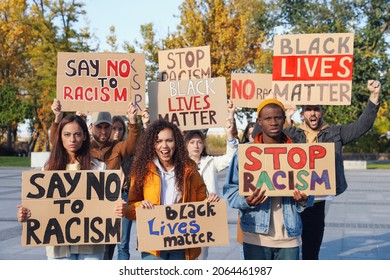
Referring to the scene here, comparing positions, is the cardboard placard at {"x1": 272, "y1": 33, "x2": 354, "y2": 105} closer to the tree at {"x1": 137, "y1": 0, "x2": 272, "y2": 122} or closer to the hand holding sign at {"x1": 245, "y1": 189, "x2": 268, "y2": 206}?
the hand holding sign at {"x1": 245, "y1": 189, "x2": 268, "y2": 206}

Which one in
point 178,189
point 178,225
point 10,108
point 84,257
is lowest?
point 84,257

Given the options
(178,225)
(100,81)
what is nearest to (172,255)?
(178,225)

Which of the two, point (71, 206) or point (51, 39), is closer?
point (71, 206)

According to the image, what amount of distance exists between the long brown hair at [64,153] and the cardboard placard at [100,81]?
6.66 feet

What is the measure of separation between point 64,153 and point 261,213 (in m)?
1.45

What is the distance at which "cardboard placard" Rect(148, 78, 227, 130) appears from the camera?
7.29m

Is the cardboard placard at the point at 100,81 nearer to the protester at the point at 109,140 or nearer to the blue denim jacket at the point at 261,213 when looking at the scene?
the protester at the point at 109,140

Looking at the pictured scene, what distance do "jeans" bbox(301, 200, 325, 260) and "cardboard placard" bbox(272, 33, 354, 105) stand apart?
110cm

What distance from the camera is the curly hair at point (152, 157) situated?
504 centimetres

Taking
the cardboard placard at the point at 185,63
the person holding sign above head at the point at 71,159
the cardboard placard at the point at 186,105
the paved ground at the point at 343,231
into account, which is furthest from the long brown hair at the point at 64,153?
the paved ground at the point at 343,231

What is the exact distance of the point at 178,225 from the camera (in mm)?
5086

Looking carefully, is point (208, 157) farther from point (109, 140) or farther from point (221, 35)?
point (221, 35)

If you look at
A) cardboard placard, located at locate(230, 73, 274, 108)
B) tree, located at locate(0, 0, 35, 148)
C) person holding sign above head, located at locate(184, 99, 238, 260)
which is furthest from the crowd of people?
tree, located at locate(0, 0, 35, 148)

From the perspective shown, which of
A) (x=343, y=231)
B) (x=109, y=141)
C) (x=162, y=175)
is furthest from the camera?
(x=343, y=231)
